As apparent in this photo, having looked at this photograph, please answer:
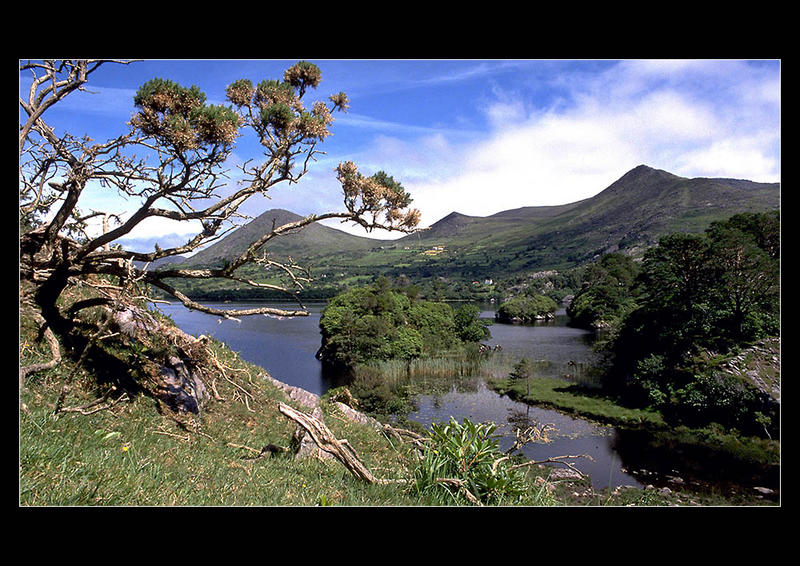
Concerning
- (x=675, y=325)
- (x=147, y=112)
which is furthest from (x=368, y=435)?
(x=675, y=325)

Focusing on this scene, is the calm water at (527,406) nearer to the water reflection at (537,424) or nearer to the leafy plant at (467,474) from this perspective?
the water reflection at (537,424)

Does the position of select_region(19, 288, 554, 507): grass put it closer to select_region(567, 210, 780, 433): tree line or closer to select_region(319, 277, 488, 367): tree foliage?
select_region(567, 210, 780, 433): tree line

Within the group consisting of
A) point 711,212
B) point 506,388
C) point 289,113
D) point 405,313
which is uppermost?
point 711,212

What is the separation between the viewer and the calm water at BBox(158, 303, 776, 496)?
2392 centimetres

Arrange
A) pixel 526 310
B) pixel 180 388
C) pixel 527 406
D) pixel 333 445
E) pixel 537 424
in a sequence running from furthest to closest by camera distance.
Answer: pixel 526 310, pixel 527 406, pixel 537 424, pixel 180 388, pixel 333 445

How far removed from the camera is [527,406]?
119ft

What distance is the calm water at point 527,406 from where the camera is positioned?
2392cm

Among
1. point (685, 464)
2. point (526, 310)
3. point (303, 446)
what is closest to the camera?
point (303, 446)

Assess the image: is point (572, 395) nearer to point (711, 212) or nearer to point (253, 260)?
point (253, 260)

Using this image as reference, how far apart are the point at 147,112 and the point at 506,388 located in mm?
39031

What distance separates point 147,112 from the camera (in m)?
6.52

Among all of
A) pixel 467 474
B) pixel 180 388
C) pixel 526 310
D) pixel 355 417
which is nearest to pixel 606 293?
pixel 526 310

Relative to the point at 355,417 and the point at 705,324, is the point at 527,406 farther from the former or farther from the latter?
the point at 355,417

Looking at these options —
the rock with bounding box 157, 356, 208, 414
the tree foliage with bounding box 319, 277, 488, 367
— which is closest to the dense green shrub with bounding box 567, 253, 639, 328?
the tree foliage with bounding box 319, 277, 488, 367
